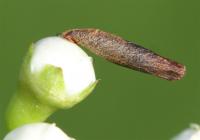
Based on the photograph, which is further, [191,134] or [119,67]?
[119,67]

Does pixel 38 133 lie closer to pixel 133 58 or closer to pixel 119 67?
pixel 133 58

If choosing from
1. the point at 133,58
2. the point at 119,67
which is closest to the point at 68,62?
the point at 133,58

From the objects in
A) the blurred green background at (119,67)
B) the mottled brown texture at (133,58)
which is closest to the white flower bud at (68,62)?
the mottled brown texture at (133,58)

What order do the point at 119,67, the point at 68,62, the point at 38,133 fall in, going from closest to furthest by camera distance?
the point at 38,133 → the point at 68,62 → the point at 119,67

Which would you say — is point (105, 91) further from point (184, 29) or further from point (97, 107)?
point (184, 29)

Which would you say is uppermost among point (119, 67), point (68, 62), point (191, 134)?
point (68, 62)

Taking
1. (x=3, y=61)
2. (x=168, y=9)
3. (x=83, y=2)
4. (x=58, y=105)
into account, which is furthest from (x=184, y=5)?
(x=58, y=105)

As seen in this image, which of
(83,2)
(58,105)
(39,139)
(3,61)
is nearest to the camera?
(39,139)
